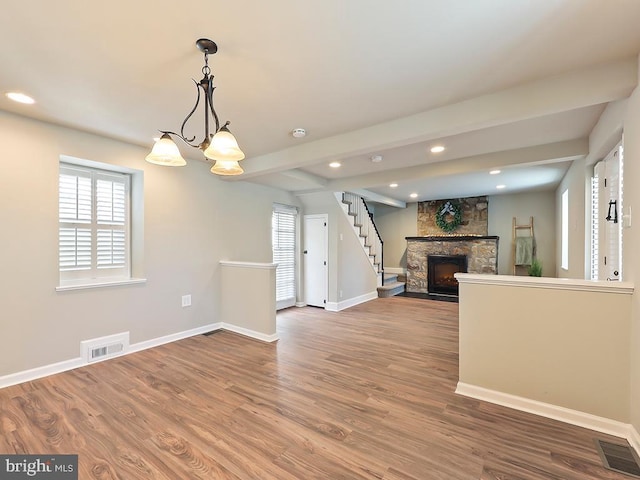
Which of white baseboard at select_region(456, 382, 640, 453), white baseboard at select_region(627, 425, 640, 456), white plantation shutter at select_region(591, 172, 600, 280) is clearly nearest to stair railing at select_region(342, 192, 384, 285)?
white plantation shutter at select_region(591, 172, 600, 280)

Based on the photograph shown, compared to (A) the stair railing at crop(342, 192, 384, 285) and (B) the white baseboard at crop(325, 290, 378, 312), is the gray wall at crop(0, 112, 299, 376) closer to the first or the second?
(B) the white baseboard at crop(325, 290, 378, 312)

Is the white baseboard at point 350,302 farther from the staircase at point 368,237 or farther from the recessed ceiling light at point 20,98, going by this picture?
the recessed ceiling light at point 20,98

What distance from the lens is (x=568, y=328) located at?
2227mm

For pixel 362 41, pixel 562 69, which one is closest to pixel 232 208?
pixel 362 41

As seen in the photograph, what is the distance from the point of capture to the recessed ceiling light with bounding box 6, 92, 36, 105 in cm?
237

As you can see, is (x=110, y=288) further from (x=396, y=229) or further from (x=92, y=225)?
(x=396, y=229)

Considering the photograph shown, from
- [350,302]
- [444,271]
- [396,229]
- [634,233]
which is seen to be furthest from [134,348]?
[396,229]

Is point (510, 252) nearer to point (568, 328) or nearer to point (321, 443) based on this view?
point (568, 328)

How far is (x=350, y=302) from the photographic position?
616 centimetres

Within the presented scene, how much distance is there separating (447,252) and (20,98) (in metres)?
7.93

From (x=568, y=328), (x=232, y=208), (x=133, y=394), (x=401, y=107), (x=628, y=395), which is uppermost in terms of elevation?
(x=401, y=107)

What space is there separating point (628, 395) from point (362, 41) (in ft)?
9.70

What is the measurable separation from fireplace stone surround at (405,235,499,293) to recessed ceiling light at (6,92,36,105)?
7.56m

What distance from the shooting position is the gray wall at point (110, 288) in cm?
277
